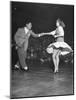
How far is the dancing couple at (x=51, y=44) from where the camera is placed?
472cm

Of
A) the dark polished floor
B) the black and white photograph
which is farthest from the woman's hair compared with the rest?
the dark polished floor

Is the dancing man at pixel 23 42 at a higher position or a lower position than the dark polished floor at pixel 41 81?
higher

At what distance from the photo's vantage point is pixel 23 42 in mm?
4750

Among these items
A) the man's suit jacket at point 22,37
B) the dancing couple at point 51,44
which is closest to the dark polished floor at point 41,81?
the dancing couple at point 51,44

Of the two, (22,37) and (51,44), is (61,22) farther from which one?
(22,37)

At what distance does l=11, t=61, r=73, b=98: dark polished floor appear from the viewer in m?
4.69

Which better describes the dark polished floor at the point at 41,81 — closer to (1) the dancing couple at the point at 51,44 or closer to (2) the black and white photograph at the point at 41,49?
(2) the black and white photograph at the point at 41,49

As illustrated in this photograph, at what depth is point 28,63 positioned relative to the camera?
4.76 metres

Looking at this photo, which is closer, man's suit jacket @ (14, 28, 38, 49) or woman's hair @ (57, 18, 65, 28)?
man's suit jacket @ (14, 28, 38, 49)

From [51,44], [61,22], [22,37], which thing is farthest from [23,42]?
[61,22]

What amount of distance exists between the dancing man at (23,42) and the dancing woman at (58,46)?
36cm

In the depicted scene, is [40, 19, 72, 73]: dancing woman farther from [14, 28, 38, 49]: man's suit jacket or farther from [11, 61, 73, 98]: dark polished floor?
[14, 28, 38, 49]: man's suit jacket
